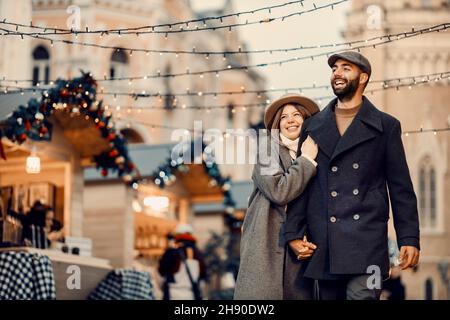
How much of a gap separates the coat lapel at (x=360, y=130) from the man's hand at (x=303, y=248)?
1.90 ft

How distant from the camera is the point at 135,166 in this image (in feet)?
65.3

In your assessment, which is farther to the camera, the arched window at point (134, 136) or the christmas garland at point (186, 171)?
the arched window at point (134, 136)

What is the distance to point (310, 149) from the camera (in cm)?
749

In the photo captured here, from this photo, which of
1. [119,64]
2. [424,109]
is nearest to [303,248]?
[119,64]

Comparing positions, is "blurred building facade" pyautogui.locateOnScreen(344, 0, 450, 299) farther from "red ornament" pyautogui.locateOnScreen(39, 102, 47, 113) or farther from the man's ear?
the man's ear

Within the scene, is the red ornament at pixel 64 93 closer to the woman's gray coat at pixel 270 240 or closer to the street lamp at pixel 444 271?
the woman's gray coat at pixel 270 240

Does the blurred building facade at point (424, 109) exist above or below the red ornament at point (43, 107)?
above

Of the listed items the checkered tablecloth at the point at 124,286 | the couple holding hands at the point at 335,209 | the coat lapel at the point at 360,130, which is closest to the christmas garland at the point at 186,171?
the checkered tablecloth at the point at 124,286

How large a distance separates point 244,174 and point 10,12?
33.2 metres

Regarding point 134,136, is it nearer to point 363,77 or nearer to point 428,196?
point 428,196

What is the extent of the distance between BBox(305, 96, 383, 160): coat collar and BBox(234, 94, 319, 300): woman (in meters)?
0.09

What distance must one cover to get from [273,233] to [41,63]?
→ 114 ft

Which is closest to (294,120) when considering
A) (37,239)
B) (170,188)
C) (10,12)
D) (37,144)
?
(37,239)

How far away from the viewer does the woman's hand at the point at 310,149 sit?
7484mm
